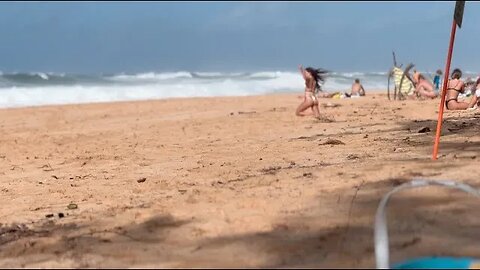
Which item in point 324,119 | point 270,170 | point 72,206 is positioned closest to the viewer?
point 72,206

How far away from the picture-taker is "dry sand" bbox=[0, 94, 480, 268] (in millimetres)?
3379

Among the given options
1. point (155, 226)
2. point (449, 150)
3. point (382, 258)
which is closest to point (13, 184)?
point (155, 226)

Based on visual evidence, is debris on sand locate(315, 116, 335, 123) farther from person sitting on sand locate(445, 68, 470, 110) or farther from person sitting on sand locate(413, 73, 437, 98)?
person sitting on sand locate(413, 73, 437, 98)

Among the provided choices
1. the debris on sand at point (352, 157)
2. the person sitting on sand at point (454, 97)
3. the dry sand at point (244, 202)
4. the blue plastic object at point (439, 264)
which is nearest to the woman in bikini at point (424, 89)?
the person sitting on sand at point (454, 97)

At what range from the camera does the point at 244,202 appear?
407 cm

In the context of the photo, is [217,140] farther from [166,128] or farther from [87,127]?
[87,127]

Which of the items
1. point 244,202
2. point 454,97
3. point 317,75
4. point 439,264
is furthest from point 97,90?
point 439,264

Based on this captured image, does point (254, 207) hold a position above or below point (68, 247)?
above

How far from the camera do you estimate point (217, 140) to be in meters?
9.24

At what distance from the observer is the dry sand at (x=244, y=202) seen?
11.1ft

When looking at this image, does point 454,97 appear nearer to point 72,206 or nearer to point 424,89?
point 424,89

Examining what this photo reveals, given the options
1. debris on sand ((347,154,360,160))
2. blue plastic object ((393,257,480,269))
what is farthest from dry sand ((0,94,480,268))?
blue plastic object ((393,257,480,269))

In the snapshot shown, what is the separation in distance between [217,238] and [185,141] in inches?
234

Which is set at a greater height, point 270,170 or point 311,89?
point 311,89
